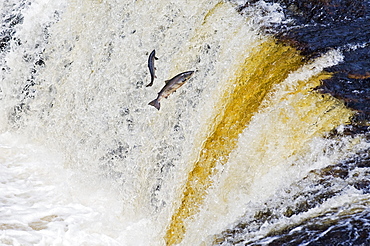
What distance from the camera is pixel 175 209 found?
13.5ft

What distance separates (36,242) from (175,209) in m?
1.25

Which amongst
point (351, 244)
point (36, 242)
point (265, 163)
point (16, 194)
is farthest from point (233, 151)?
point (16, 194)

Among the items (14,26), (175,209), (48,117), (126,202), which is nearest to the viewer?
(175,209)

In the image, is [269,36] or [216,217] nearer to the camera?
[216,217]

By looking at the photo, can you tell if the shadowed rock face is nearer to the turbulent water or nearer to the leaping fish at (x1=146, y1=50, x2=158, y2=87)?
the turbulent water

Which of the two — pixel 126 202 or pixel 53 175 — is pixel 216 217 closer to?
pixel 126 202

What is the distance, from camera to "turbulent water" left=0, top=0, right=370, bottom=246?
3760 millimetres

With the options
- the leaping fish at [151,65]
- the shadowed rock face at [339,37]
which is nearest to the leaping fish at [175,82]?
the leaping fish at [151,65]

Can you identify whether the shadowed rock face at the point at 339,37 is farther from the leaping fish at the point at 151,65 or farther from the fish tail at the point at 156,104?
the fish tail at the point at 156,104

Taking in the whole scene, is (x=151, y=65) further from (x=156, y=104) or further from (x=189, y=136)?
(x=189, y=136)

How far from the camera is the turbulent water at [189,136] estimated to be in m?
3.76

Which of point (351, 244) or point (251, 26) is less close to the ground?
point (251, 26)

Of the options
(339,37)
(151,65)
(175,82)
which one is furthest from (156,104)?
(339,37)

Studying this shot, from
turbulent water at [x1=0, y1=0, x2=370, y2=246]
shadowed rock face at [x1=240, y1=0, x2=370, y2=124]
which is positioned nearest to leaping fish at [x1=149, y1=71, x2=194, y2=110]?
turbulent water at [x1=0, y1=0, x2=370, y2=246]
